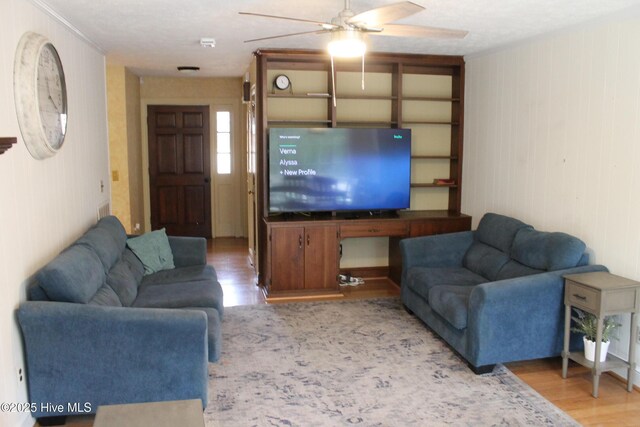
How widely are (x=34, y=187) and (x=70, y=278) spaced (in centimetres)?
66

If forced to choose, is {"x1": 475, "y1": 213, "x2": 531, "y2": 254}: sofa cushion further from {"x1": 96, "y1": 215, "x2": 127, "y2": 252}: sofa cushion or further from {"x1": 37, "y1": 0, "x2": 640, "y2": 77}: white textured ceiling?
{"x1": 96, "y1": 215, "x2": 127, "y2": 252}: sofa cushion

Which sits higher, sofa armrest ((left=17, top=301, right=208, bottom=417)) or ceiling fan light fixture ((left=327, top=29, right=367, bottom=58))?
ceiling fan light fixture ((left=327, top=29, right=367, bottom=58))

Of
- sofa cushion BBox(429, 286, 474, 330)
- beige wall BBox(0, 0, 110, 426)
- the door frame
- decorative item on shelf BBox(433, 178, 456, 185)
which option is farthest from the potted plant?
the door frame

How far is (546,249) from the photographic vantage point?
4.04 meters

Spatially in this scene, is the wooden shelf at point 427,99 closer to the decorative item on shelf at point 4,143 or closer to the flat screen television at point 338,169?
the flat screen television at point 338,169

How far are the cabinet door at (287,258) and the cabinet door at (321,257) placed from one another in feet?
0.20

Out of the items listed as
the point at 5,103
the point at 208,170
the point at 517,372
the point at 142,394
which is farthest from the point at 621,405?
the point at 208,170

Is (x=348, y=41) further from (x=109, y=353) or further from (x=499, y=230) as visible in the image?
(x=499, y=230)

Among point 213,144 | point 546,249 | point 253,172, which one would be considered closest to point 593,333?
point 546,249

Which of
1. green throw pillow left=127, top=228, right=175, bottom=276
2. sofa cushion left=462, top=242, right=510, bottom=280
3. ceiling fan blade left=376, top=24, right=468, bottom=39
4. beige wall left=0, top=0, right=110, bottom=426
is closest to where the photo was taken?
beige wall left=0, top=0, right=110, bottom=426

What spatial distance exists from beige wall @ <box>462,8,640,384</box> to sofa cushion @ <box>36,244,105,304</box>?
11.3ft

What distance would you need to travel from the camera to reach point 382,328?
183 inches

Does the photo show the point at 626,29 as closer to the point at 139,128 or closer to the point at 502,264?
the point at 502,264

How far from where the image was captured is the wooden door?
27.6 feet
